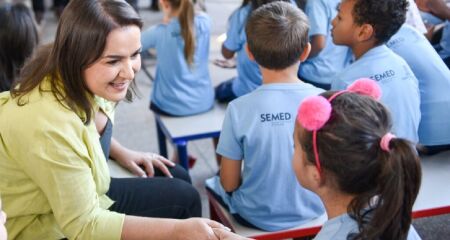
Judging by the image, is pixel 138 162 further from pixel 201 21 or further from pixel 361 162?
pixel 361 162

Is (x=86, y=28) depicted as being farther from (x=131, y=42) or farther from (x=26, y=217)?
(x=26, y=217)

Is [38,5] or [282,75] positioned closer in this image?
[282,75]

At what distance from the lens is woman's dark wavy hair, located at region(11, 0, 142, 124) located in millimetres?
1530

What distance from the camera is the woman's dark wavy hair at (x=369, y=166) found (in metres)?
1.18

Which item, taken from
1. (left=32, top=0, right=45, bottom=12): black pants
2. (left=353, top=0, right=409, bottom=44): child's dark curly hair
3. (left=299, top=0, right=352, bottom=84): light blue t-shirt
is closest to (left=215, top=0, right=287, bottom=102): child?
(left=299, top=0, right=352, bottom=84): light blue t-shirt

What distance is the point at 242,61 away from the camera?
2.80 metres

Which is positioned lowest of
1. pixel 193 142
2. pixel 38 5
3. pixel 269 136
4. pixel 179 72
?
pixel 38 5

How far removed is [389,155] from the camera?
3.91 ft

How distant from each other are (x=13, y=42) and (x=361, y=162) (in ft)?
5.64

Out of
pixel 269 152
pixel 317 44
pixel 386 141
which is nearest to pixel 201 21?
pixel 317 44

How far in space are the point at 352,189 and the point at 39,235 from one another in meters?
0.94

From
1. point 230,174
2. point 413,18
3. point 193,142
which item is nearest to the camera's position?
point 230,174

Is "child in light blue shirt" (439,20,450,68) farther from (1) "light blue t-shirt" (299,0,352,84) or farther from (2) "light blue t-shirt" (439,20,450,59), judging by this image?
(1) "light blue t-shirt" (299,0,352,84)

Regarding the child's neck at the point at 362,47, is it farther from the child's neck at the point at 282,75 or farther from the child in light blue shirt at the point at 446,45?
the child in light blue shirt at the point at 446,45
